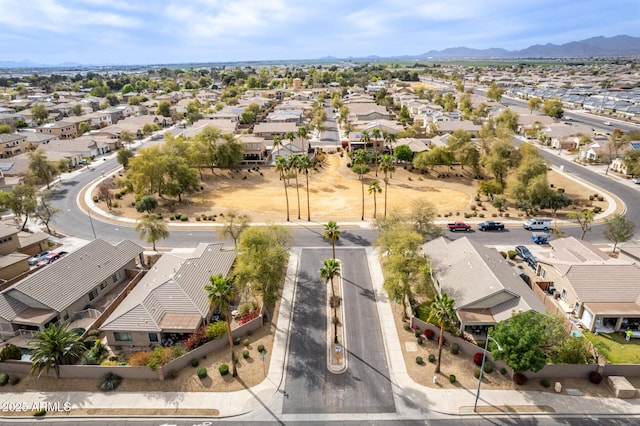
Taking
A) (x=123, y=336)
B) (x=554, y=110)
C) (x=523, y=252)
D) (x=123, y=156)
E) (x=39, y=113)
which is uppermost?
(x=39, y=113)

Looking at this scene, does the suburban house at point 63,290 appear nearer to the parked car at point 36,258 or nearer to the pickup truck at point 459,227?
the parked car at point 36,258

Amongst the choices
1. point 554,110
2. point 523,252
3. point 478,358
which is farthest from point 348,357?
point 554,110

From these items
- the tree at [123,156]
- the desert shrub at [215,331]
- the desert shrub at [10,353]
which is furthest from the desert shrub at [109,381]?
the tree at [123,156]

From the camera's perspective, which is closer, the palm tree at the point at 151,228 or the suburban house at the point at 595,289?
the suburban house at the point at 595,289

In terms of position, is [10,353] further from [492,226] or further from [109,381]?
[492,226]

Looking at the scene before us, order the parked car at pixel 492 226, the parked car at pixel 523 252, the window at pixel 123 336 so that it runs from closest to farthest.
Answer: the window at pixel 123 336
the parked car at pixel 523 252
the parked car at pixel 492 226

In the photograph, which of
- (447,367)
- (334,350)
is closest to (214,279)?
(334,350)

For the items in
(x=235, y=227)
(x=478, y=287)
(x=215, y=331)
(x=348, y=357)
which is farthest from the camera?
(x=235, y=227)
